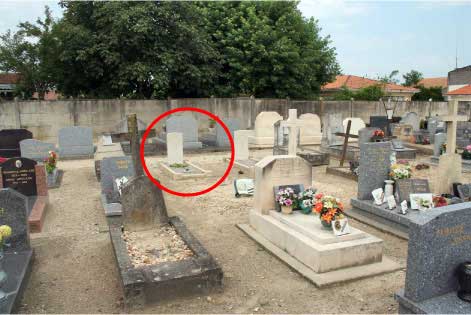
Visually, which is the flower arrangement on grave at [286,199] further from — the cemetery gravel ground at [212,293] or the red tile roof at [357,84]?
the red tile roof at [357,84]

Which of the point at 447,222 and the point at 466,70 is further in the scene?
the point at 466,70

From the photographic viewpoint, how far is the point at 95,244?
6781mm

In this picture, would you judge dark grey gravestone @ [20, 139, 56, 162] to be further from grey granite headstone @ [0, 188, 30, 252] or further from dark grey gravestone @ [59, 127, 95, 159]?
grey granite headstone @ [0, 188, 30, 252]

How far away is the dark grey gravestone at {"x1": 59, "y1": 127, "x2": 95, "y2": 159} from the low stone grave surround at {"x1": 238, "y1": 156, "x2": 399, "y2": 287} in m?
10.1

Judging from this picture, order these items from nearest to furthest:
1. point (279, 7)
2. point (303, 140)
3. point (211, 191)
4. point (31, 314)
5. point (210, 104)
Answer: point (31, 314) < point (211, 191) < point (303, 140) < point (210, 104) < point (279, 7)

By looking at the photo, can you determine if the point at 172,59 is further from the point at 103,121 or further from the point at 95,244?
the point at 95,244

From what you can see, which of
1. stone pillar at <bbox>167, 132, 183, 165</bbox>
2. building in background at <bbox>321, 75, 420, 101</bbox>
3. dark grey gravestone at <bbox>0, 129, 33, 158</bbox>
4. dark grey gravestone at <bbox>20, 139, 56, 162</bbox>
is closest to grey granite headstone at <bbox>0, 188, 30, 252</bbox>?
stone pillar at <bbox>167, 132, 183, 165</bbox>

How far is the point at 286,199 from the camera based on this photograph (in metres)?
6.73

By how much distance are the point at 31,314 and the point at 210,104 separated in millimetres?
18608

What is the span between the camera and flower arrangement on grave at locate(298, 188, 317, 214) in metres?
6.65

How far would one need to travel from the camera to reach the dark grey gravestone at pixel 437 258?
389 centimetres

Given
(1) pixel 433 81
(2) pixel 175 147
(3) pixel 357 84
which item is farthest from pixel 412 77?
(2) pixel 175 147

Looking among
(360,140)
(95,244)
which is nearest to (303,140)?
(360,140)

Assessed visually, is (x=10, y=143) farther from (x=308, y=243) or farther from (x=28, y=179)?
(x=308, y=243)
